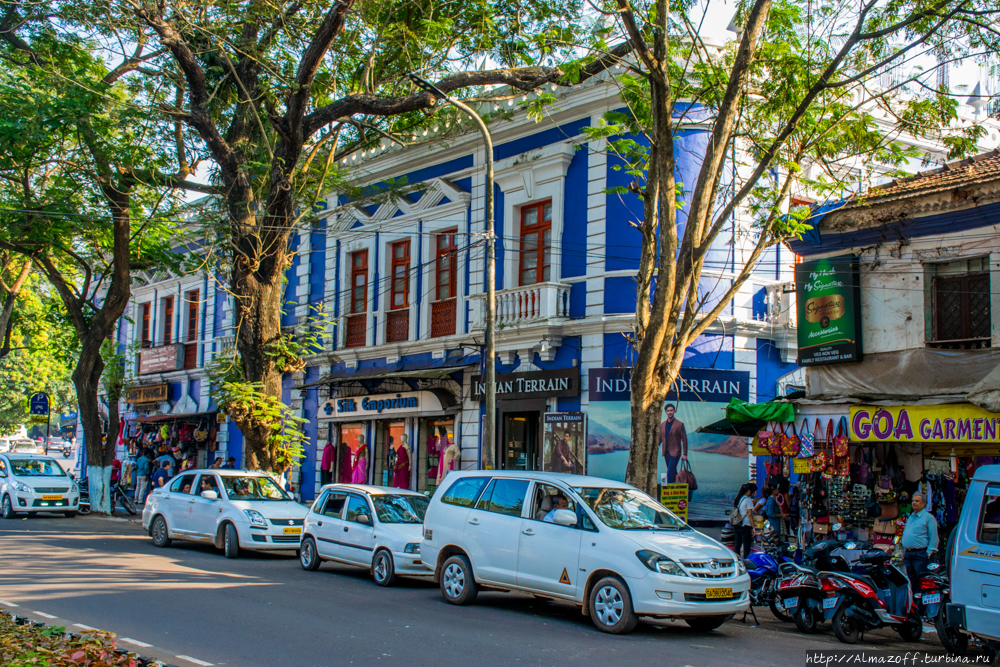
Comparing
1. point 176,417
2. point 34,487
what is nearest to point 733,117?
point 34,487

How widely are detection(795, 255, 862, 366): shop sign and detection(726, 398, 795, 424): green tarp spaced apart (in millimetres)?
1347

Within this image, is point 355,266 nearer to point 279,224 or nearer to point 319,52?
point 279,224

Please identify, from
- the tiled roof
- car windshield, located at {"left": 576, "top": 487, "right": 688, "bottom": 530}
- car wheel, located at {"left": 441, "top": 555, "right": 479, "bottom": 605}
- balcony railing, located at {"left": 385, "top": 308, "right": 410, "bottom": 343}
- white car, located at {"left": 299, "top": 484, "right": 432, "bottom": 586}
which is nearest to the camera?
car windshield, located at {"left": 576, "top": 487, "right": 688, "bottom": 530}

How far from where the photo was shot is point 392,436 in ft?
82.5

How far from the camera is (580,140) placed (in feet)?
66.5

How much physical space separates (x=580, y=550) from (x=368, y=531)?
179 inches

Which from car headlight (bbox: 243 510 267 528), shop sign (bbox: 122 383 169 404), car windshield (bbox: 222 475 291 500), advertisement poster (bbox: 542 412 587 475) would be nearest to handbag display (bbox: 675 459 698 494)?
advertisement poster (bbox: 542 412 587 475)

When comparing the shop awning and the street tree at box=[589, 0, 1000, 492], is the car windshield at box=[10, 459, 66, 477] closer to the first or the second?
the shop awning

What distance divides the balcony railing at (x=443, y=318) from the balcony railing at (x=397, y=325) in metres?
0.99

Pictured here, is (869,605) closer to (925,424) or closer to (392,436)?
(925,424)

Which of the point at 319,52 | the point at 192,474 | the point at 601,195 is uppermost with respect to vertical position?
the point at 319,52

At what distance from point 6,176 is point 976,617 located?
21.2m

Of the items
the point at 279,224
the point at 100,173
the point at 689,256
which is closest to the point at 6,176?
the point at 100,173

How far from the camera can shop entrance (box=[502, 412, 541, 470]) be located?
21.2m
